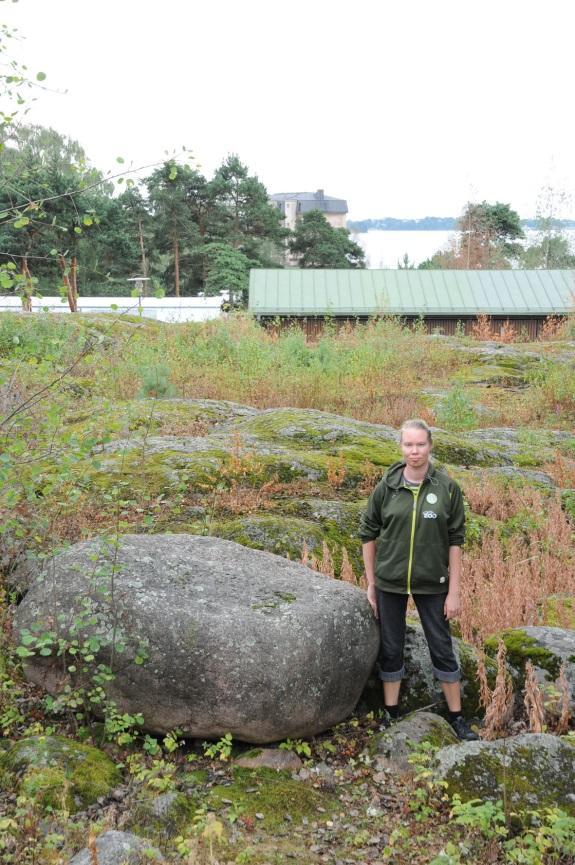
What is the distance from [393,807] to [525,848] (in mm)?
663

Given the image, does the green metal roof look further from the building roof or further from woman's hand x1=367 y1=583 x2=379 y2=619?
the building roof

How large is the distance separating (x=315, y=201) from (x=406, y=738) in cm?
10117

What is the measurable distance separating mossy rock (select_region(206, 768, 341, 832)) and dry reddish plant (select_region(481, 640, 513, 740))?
104 centimetres

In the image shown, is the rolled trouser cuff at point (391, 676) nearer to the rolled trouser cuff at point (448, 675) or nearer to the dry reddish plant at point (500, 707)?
the rolled trouser cuff at point (448, 675)

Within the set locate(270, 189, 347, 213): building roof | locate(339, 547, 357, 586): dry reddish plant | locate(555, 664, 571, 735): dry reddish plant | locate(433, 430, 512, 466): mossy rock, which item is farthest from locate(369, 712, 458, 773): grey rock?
locate(270, 189, 347, 213): building roof

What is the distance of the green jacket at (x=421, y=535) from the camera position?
445 cm

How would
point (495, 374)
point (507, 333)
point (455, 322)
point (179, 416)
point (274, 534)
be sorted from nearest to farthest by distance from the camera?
point (274, 534), point (179, 416), point (495, 374), point (507, 333), point (455, 322)

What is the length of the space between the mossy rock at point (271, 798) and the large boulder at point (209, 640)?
25 cm

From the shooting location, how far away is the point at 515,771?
3.78 m

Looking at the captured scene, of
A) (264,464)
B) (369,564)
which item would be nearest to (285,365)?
(264,464)

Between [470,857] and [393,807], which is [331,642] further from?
[470,857]

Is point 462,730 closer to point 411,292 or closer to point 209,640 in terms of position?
point 209,640

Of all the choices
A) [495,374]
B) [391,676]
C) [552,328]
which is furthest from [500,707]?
[552,328]

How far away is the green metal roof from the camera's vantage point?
78.2 feet
